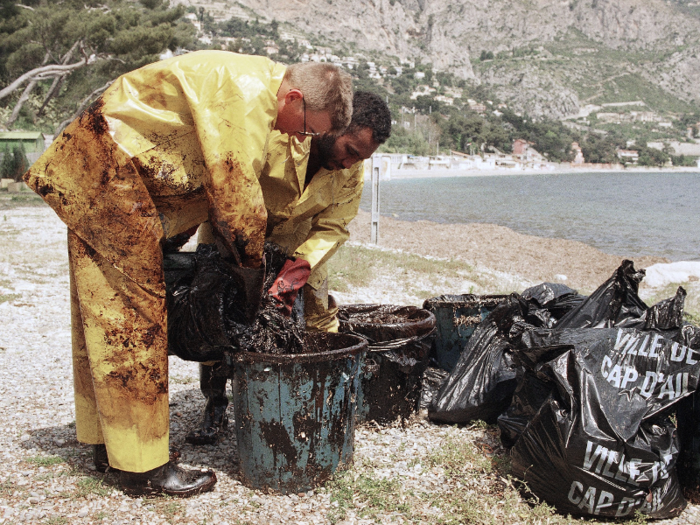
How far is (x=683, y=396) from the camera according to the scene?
8.16 feet

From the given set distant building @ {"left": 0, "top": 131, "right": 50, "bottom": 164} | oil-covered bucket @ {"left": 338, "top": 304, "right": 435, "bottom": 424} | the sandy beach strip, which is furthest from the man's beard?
distant building @ {"left": 0, "top": 131, "right": 50, "bottom": 164}

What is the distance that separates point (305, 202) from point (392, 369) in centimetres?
108

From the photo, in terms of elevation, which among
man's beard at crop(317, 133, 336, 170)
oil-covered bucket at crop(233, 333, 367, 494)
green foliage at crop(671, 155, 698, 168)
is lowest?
green foliage at crop(671, 155, 698, 168)

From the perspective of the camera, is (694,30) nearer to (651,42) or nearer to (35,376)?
(651,42)

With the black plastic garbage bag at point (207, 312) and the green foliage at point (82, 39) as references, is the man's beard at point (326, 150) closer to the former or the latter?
the black plastic garbage bag at point (207, 312)

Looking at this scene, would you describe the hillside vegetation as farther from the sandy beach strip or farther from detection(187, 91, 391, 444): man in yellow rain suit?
detection(187, 91, 391, 444): man in yellow rain suit

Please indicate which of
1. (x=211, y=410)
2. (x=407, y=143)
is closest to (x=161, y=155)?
(x=211, y=410)

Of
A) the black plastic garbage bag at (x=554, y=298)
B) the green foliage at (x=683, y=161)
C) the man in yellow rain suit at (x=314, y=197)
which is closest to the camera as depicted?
the man in yellow rain suit at (x=314, y=197)

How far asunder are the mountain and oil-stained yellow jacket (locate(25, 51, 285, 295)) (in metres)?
148

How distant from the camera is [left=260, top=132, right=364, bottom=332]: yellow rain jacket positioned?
2576 mm

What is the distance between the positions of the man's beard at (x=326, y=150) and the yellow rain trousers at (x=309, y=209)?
8 centimetres

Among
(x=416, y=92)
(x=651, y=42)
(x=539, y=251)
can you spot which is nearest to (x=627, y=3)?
(x=651, y=42)

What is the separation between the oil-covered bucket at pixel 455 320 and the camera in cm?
403

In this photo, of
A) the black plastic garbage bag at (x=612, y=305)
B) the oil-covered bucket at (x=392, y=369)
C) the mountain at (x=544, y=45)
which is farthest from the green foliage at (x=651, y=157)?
the oil-covered bucket at (x=392, y=369)
